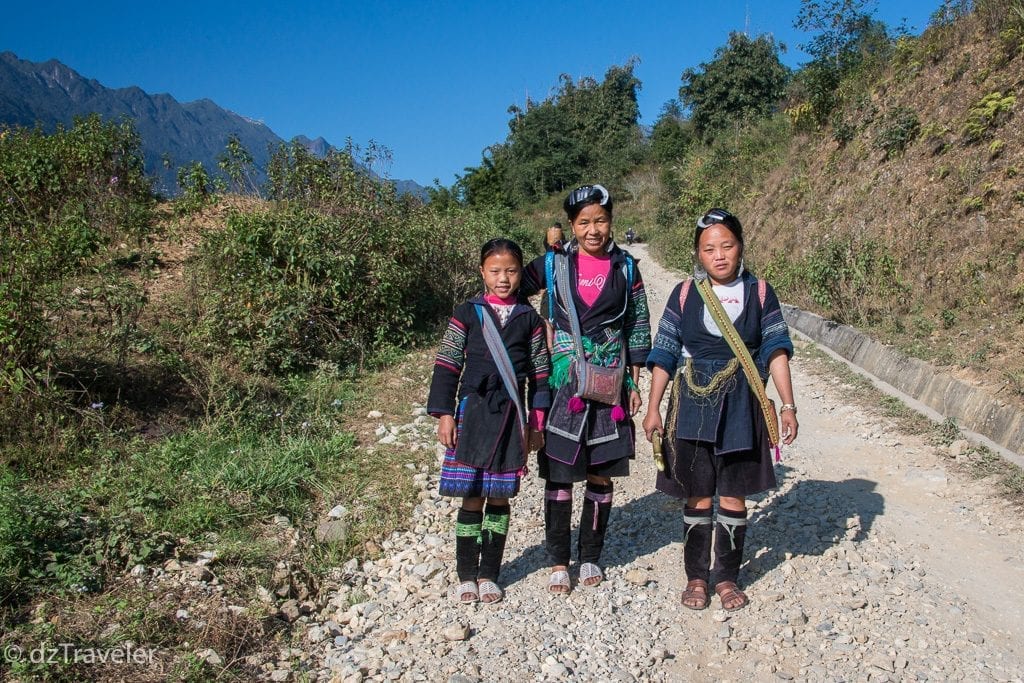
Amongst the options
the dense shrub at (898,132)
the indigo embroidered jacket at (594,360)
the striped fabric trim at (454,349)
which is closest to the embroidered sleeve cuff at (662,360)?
the indigo embroidered jacket at (594,360)

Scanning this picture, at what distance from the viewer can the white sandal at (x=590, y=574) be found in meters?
3.59

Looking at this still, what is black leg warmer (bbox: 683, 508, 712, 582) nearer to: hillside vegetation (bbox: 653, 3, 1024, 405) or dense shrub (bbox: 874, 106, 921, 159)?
hillside vegetation (bbox: 653, 3, 1024, 405)

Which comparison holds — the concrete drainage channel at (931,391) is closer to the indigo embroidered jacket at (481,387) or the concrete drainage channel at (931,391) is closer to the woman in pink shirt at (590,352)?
the woman in pink shirt at (590,352)

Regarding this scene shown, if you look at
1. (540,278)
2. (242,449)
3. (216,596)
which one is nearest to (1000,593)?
(540,278)

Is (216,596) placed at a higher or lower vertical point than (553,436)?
lower

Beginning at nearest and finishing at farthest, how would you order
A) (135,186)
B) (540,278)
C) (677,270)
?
(540,278) → (135,186) → (677,270)

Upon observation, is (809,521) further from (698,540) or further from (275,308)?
(275,308)

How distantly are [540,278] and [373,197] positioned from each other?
6.13m

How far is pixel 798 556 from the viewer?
12.4 ft

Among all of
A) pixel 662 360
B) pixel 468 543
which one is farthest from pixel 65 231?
pixel 662 360

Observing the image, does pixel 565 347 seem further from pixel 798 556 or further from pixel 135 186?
pixel 135 186

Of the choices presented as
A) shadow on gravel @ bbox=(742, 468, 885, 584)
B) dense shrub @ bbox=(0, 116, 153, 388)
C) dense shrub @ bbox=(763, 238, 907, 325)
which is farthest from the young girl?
dense shrub @ bbox=(763, 238, 907, 325)

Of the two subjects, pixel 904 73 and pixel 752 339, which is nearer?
pixel 752 339

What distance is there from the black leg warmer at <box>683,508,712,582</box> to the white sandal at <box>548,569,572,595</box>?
572 mm
